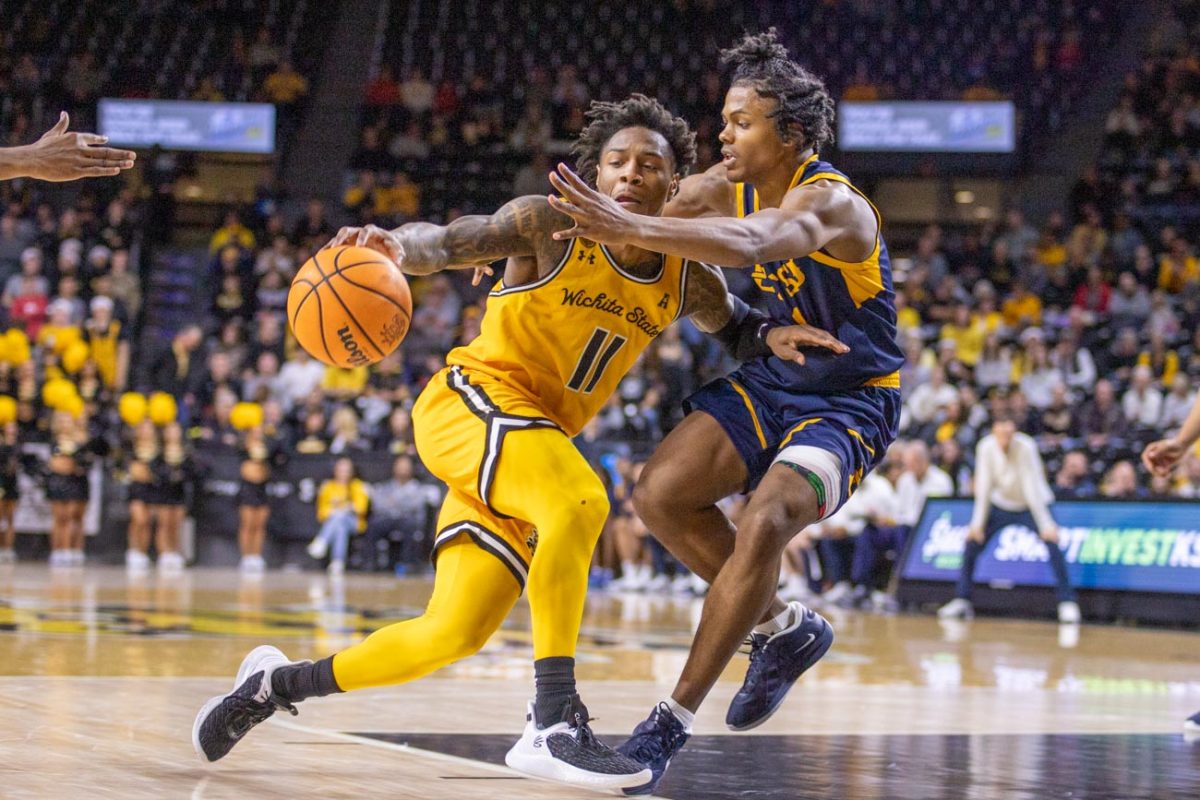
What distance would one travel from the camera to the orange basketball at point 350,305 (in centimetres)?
→ 404

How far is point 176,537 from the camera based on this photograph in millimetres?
16547

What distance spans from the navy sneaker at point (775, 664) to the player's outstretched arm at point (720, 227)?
4.15 feet

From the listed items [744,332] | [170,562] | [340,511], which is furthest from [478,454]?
[170,562]

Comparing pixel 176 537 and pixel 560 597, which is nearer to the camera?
pixel 560 597

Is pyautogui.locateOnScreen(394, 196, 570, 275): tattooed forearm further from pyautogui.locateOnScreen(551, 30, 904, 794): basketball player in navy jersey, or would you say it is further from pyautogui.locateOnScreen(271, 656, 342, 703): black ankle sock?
pyautogui.locateOnScreen(271, 656, 342, 703): black ankle sock

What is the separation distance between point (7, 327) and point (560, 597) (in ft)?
48.6

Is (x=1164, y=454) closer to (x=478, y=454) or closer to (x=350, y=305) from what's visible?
(x=478, y=454)

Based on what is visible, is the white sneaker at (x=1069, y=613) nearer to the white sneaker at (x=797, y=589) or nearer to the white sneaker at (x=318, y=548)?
the white sneaker at (x=797, y=589)

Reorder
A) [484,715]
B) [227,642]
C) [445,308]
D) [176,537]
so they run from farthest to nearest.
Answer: [445,308]
[176,537]
[227,642]
[484,715]

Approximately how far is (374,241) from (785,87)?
140cm

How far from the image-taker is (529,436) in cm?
421

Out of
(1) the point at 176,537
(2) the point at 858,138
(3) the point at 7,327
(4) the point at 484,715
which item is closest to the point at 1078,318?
(2) the point at 858,138

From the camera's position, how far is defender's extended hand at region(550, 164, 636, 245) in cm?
373

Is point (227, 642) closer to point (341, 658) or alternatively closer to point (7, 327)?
point (341, 658)
